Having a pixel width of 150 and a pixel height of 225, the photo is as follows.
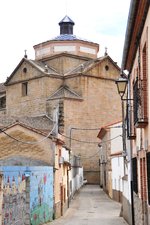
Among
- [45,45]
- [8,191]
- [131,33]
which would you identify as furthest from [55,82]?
[131,33]

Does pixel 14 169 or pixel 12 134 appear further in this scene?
pixel 12 134

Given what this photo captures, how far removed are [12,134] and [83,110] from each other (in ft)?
86.8

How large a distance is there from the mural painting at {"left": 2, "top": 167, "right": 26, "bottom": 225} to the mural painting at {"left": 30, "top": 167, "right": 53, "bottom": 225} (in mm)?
571

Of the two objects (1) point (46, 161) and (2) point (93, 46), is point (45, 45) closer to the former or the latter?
(2) point (93, 46)

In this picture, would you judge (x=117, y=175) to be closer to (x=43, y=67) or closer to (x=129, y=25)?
(x=129, y=25)

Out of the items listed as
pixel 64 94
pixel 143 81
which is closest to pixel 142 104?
pixel 143 81

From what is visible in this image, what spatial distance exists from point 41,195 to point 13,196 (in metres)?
2.85

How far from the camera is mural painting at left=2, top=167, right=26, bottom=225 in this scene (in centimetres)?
1557

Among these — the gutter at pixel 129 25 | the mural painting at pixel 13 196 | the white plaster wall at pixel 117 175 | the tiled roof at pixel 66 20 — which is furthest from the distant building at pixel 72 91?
the gutter at pixel 129 25

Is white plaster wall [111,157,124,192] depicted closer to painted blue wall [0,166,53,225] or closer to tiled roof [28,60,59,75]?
painted blue wall [0,166,53,225]

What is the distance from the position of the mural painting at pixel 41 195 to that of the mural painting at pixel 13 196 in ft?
1.87

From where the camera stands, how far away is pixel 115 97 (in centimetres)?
Result: 5131

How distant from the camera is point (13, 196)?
1611 centimetres

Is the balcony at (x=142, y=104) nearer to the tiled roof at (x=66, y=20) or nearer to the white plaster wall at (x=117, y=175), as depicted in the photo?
the white plaster wall at (x=117, y=175)
